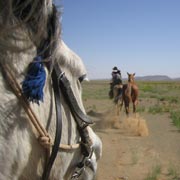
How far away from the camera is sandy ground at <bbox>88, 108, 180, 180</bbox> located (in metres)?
7.45

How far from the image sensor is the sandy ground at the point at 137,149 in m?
7.45

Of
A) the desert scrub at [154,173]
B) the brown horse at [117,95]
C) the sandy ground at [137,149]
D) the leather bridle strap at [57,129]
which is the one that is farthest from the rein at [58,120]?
the brown horse at [117,95]


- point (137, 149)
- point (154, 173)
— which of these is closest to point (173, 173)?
point (154, 173)

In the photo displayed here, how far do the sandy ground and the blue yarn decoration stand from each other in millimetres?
5946

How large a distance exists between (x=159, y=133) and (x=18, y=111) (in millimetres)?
11199

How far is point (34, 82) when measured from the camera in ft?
4.57

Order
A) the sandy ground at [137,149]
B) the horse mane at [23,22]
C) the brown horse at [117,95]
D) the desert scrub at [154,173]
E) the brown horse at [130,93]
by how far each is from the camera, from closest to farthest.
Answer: the horse mane at [23,22] → the desert scrub at [154,173] → the sandy ground at [137,149] → the brown horse at [130,93] → the brown horse at [117,95]

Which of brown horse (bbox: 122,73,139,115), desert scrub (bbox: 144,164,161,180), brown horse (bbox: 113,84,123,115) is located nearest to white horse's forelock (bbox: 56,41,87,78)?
desert scrub (bbox: 144,164,161,180)

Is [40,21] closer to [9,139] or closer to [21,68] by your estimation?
[21,68]

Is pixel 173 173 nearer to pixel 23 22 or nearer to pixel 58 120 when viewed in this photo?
pixel 58 120

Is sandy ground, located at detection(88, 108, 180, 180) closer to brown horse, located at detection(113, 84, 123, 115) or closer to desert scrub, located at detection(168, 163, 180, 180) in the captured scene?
desert scrub, located at detection(168, 163, 180, 180)

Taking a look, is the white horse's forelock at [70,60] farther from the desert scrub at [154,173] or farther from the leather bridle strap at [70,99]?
the desert scrub at [154,173]

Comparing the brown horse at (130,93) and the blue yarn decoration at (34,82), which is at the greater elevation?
the blue yarn decoration at (34,82)

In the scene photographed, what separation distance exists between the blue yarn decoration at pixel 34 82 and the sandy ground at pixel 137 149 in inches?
234
